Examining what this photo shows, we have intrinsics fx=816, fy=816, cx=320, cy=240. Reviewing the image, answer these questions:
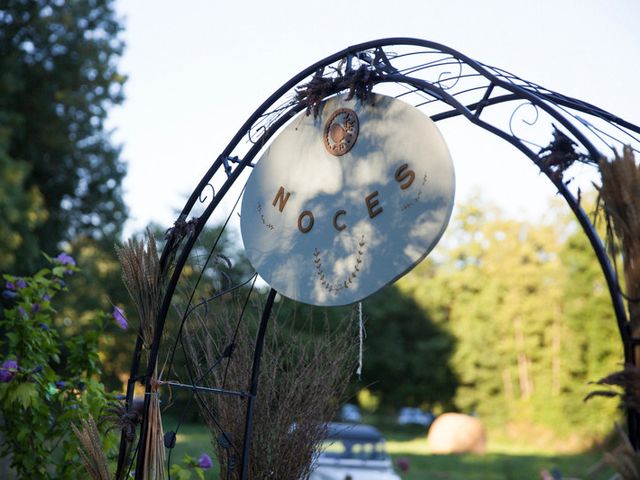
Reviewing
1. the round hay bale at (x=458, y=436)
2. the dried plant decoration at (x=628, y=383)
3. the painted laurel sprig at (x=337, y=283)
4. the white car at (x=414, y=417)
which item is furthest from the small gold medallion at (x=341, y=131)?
the white car at (x=414, y=417)

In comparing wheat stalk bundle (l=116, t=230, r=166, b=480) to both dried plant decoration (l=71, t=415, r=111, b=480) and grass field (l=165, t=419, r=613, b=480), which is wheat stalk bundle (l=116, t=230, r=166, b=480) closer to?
dried plant decoration (l=71, t=415, r=111, b=480)

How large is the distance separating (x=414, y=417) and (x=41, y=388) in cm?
2873

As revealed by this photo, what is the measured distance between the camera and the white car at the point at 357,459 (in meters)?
9.46

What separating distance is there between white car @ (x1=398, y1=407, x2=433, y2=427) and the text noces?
2647cm

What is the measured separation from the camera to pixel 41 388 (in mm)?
4703

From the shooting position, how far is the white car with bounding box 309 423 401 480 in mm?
9461

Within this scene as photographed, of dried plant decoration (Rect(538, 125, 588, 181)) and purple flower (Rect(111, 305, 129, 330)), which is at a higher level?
Result: purple flower (Rect(111, 305, 129, 330))

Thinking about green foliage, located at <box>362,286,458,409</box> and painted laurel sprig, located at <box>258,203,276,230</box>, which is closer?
painted laurel sprig, located at <box>258,203,276,230</box>

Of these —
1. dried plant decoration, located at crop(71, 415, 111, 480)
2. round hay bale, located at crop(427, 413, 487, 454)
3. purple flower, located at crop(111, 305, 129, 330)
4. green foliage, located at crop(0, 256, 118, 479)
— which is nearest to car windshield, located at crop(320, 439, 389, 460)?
green foliage, located at crop(0, 256, 118, 479)

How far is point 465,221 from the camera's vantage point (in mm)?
28578

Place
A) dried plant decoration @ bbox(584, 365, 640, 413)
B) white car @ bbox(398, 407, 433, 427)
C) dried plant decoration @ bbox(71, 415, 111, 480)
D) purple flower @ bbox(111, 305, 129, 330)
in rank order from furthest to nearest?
1. white car @ bbox(398, 407, 433, 427)
2. purple flower @ bbox(111, 305, 129, 330)
3. dried plant decoration @ bbox(71, 415, 111, 480)
4. dried plant decoration @ bbox(584, 365, 640, 413)

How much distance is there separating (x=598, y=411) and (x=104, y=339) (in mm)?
17248

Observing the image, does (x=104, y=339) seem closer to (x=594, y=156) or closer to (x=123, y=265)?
(x=123, y=265)

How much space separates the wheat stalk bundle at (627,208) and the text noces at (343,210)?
0.79 meters
